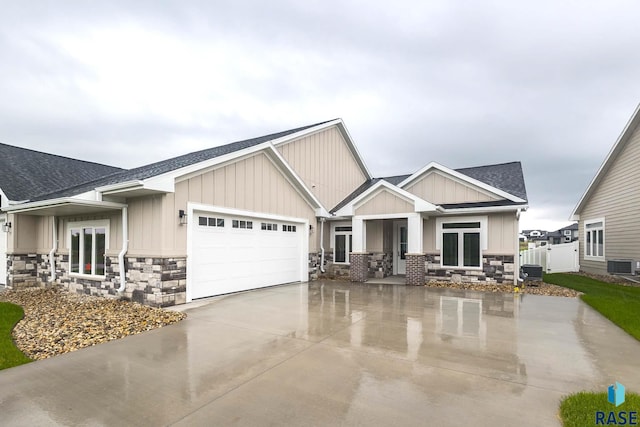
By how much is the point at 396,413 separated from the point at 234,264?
7.41m

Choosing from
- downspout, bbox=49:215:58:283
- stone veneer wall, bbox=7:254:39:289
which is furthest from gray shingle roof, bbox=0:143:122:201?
stone veneer wall, bbox=7:254:39:289

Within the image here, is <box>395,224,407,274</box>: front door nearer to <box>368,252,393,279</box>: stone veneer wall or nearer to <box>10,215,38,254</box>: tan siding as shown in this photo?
<box>368,252,393,279</box>: stone veneer wall

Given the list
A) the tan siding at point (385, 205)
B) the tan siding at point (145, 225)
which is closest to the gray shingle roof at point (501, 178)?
the tan siding at point (385, 205)

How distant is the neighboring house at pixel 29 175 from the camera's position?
11.2m

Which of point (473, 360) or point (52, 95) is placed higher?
point (52, 95)

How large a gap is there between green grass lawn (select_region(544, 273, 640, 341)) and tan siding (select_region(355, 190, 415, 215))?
593cm

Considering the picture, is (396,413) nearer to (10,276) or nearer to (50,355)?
(50,355)

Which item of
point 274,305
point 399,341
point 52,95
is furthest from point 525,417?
point 52,95

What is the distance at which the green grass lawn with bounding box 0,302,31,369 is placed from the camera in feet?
14.6

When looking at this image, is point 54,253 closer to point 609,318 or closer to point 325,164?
point 325,164

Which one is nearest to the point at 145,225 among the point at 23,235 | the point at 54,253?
the point at 54,253

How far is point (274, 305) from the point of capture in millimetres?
8250

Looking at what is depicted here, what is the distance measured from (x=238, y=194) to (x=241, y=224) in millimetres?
952

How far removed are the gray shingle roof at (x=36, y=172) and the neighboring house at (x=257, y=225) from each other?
2.73ft
